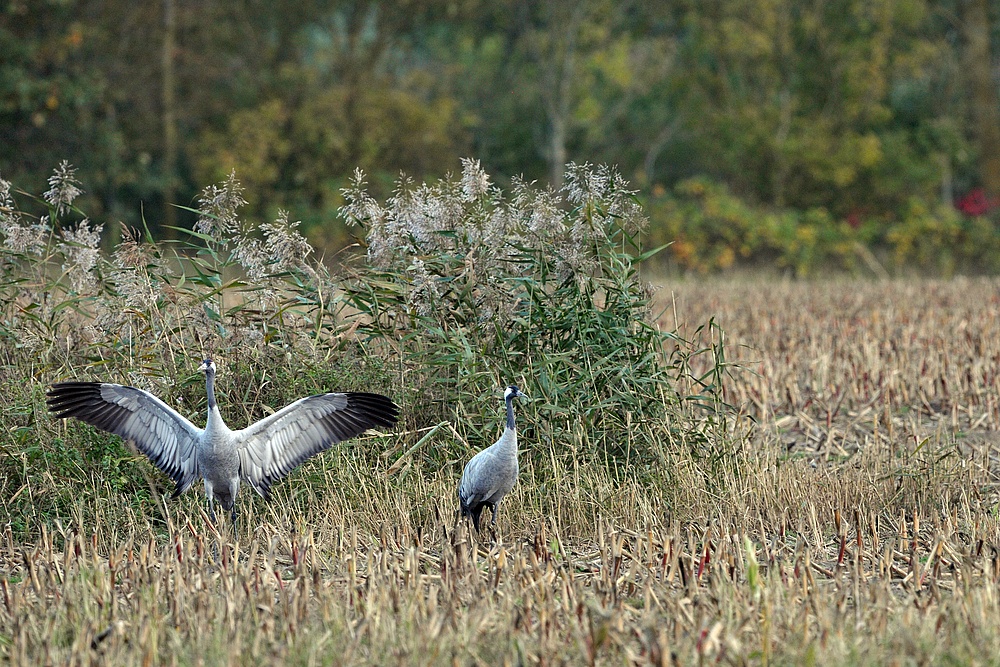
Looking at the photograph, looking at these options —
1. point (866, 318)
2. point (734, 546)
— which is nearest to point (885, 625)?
point (734, 546)

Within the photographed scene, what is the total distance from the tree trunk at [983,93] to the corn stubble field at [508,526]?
16.3 m

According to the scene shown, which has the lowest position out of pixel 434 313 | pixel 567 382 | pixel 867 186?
pixel 567 382

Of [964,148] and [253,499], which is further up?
[964,148]

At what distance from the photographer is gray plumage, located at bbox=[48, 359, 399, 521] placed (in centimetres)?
556

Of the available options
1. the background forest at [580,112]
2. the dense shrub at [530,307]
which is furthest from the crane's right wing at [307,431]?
the background forest at [580,112]

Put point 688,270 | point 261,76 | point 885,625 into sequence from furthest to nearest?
point 261,76, point 688,270, point 885,625

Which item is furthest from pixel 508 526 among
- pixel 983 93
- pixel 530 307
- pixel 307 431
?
pixel 983 93

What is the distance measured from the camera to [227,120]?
79.0ft

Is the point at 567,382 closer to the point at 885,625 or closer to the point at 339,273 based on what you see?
the point at 339,273

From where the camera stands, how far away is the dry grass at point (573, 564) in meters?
4.14

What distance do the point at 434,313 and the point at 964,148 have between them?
20.9m

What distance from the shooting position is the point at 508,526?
601 cm

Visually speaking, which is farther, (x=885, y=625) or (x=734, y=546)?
(x=734, y=546)

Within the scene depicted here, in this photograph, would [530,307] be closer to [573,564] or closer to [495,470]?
[495,470]
